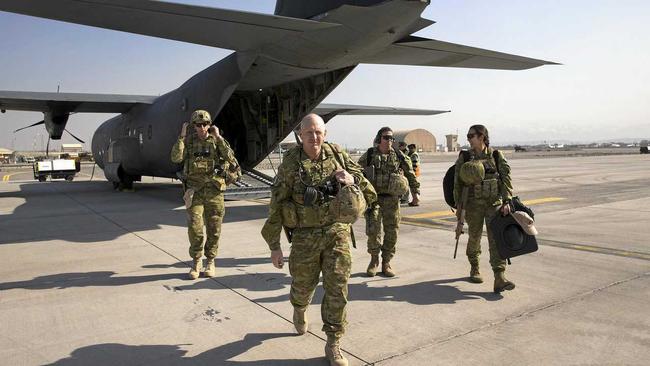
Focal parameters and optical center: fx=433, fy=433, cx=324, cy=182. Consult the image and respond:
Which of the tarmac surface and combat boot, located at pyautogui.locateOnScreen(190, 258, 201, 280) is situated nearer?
the tarmac surface

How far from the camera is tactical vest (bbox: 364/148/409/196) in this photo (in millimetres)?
5430

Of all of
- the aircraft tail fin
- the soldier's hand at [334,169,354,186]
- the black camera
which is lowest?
the black camera

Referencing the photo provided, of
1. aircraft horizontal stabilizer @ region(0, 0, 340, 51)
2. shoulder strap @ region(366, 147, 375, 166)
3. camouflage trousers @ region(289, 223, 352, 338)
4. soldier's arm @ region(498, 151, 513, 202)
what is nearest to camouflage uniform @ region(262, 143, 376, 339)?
camouflage trousers @ region(289, 223, 352, 338)

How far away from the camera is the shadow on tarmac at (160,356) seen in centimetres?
326

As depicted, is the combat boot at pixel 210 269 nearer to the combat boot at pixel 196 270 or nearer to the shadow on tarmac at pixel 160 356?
the combat boot at pixel 196 270

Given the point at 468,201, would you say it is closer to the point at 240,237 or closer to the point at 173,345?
the point at 173,345

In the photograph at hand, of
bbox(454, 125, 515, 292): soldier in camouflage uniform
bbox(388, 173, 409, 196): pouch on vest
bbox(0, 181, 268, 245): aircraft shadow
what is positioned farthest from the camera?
bbox(0, 181, 268, 245): aircraft shadow

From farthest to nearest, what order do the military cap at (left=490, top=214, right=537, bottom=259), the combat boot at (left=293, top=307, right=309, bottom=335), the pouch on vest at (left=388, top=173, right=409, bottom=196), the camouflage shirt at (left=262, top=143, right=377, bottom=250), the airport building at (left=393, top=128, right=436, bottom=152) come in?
the airport building at (left=393, top=128, right=436, bottom=152) < the pouch on vest at (left=388, top=173, right=409, bottom=196) < the military cap at (left=490, top=214, right=537, bottom=259) < the combat boot at (left=293, top=307, right=309, bottom=335) < the camouflage shirt at (left=262, top=143, right=377, bottom=250)

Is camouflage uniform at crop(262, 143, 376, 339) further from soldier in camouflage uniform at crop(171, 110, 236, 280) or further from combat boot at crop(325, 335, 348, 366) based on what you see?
soldier in camouflage uniform at crop(171, 110, 236, 280)

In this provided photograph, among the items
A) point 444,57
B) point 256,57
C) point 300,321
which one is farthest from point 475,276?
point 256,57

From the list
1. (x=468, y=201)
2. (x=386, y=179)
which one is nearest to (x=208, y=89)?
(x=386, y=179)

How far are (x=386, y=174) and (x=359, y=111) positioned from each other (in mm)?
16094

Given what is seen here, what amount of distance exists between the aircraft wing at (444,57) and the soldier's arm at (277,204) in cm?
560

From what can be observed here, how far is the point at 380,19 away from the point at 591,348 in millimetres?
5503
